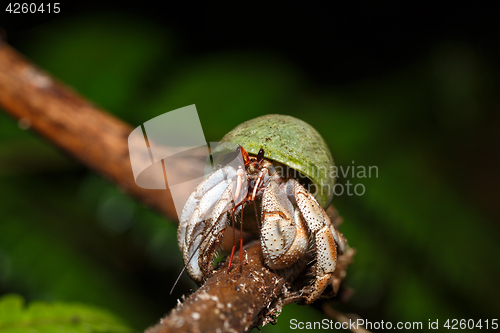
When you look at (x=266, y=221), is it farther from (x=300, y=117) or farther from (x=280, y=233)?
(x=300, y=117)

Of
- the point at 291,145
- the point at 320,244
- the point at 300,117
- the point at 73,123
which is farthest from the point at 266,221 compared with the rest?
the point at 300,117

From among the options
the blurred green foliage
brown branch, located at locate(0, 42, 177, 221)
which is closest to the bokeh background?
brown branch, located at locate(0, 42, 177, 221)

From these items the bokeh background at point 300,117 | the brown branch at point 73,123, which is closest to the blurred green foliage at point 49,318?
the brown branch at point 73,123

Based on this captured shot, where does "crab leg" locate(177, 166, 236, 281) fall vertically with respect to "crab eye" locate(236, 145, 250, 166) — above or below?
below

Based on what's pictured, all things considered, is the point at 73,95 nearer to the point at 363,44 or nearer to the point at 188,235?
the point at 188,235

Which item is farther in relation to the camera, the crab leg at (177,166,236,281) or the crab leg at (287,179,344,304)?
the crab leg at (177,166,236,281)

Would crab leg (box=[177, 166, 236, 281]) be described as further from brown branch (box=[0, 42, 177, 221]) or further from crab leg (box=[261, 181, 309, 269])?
brown branch (box=[0, 42, 177, 221])

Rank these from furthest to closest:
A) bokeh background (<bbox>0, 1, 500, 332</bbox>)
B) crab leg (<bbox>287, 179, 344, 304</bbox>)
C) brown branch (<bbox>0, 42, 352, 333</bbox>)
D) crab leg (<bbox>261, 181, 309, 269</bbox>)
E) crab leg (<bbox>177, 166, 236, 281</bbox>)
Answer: bokeh background (<bbox>0, 1, 500, 332</bbox>)
brown branch (<bbox>0, 42, 352, 333</bbox>)
crab leg (<bbox>177, 166, 236, 281</bbox>)
crab leg (<bbox>287, 179, 344, 304</bbox>)
crab leg (<bbox>261, 181, 309, 269</bbox>)
